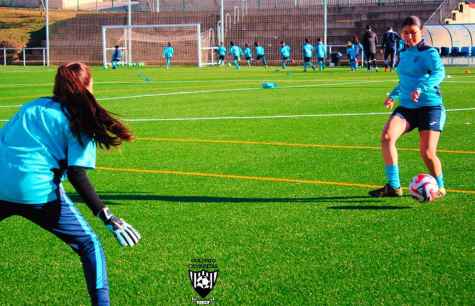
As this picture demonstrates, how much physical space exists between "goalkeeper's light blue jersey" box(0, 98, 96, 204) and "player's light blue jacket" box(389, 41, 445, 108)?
534cm

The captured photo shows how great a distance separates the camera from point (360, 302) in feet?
18.5

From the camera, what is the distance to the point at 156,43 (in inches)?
2645

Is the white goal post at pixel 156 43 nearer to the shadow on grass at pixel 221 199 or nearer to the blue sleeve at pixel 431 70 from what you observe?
the shadow on grass at pixel 221 199

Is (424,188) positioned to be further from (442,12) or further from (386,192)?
(442,12)

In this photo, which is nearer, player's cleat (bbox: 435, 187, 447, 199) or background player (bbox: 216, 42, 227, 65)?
player's cleat (bbox: 435, 187, 447, 199)

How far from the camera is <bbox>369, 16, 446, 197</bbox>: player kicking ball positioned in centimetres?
936

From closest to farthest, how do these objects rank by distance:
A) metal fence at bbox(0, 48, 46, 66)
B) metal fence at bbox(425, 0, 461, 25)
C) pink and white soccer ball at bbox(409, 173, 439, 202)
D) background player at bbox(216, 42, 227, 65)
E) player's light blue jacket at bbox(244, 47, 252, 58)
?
pink and white soccer ball at bbox(409, 173, 439, 202)
metal fence at bbox(425, 0, 461, 25)
background player at bbox(216, 42, 227, 65)
player's light blue jacket at bbox(244, 47, 252, 58)
metal fence at bbox(0, 48, 46, 66)

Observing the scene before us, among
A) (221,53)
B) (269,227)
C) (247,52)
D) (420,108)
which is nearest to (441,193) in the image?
(420,108)

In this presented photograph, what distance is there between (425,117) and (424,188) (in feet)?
3.50

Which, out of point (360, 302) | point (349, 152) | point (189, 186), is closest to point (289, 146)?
point (349, 152)

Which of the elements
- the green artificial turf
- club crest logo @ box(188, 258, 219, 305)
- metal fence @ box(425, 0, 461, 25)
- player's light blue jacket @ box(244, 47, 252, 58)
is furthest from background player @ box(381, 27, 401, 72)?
club crest logo @ box(188, 258, 219, 305)

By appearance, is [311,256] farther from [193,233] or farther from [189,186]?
[189,186]

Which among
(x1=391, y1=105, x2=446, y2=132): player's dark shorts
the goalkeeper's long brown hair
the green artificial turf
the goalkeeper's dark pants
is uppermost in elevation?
the goalkeeper's long brown hair

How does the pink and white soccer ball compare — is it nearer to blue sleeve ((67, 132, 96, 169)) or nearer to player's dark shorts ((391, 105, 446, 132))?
player's dark shorts ((391, 105, 446, 132))
